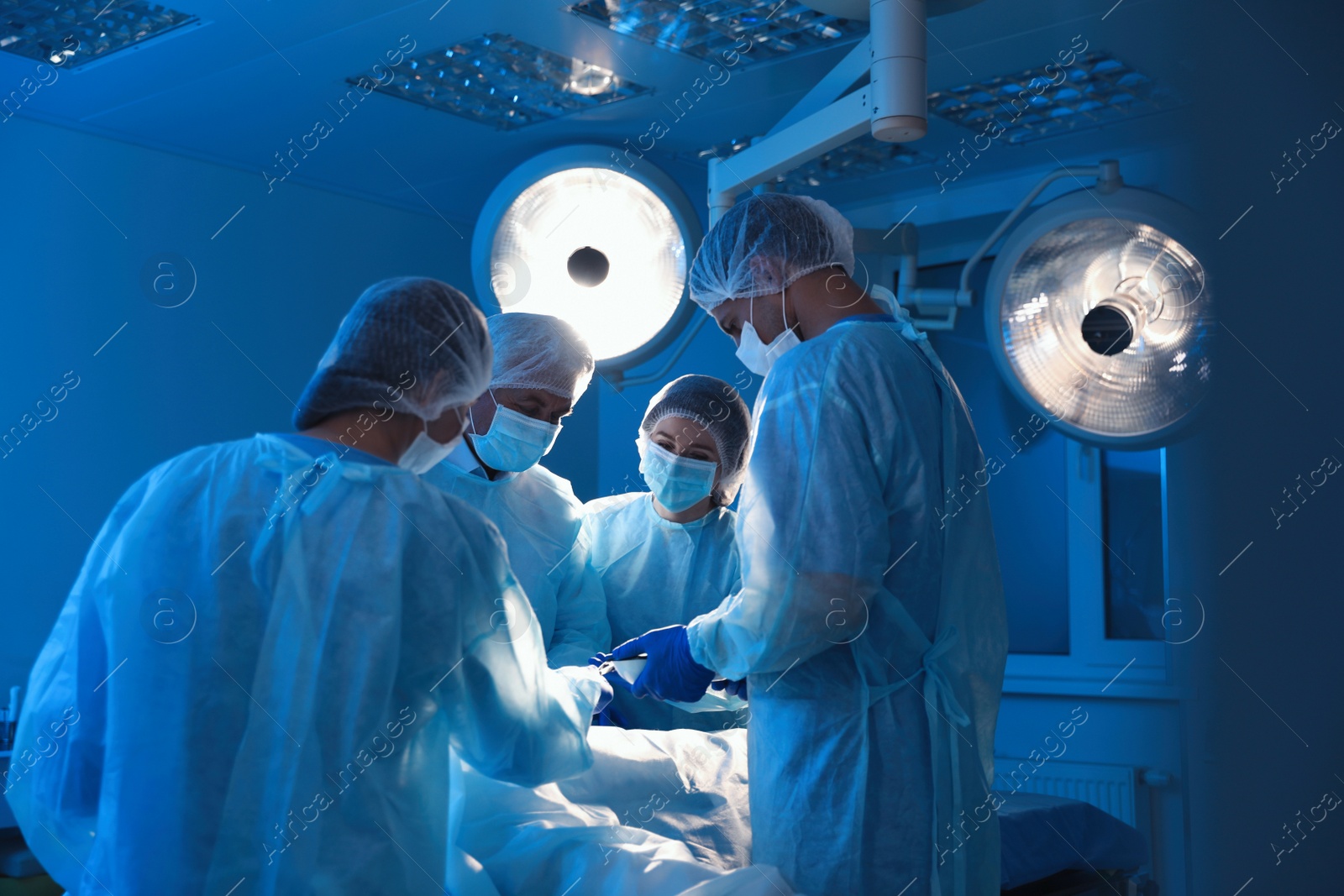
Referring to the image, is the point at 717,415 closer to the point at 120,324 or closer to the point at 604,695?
the point at 604,695

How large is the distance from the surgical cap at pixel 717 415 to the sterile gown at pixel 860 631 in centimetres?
Answer: 79

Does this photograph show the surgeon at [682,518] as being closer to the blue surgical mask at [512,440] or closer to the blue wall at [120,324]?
the blue surgical mask at [512,440]

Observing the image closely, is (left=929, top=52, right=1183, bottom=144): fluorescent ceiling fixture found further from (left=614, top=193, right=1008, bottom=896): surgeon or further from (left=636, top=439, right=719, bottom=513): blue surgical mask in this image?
Result: (left=614, top=193, right=1008, bottom=896): surgeon

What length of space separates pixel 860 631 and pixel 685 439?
98 cm

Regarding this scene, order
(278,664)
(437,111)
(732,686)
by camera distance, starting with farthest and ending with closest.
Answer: (437,111), (732,686), (278,664)

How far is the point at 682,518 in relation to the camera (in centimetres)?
249

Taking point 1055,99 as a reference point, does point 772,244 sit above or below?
below

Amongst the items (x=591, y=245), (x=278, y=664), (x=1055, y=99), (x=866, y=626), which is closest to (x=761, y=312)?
(x=866, y=626)

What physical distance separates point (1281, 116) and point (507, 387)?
1.70 metres

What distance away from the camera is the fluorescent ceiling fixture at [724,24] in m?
2.36

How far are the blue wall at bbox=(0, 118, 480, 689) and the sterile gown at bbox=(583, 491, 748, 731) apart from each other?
5.08 feet

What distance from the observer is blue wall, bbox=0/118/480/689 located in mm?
3047

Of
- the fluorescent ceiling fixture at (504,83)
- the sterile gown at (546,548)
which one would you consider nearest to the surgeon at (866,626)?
the sterile gown at (546,548)

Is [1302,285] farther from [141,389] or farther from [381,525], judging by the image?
[141,389]
